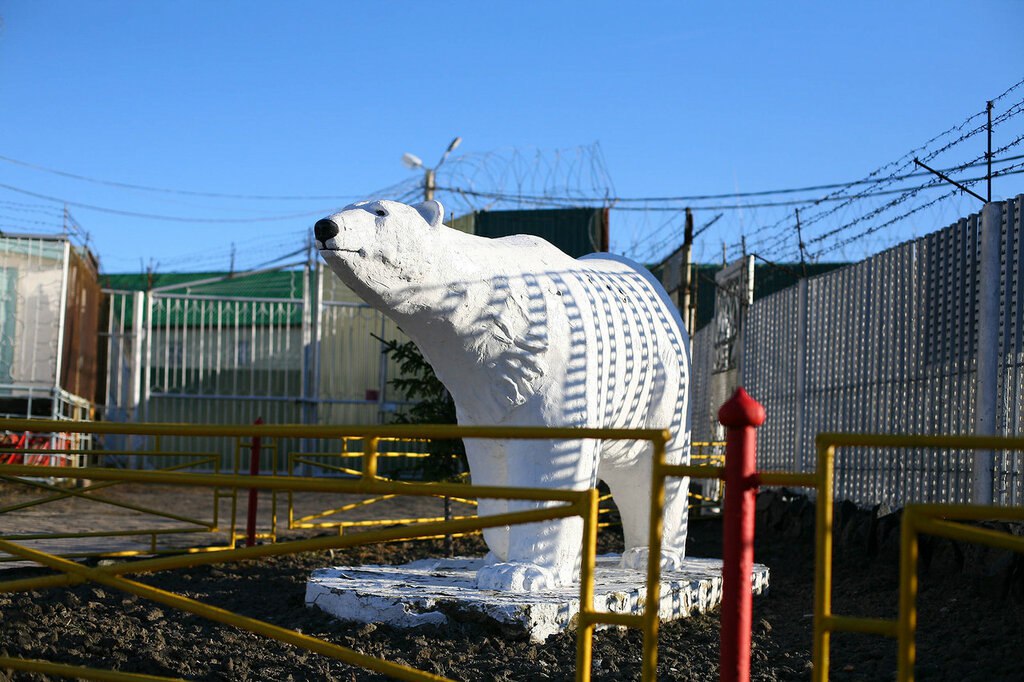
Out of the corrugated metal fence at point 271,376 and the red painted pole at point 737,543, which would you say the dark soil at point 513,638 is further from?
the corrugated metal fence at point 271,376

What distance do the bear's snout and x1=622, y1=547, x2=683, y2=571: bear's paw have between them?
280cm

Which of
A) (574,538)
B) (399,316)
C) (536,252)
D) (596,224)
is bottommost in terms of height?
(574,538)

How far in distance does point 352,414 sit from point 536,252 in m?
13.2

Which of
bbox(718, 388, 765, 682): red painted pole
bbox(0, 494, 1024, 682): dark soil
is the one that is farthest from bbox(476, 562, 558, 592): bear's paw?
bbox(718, 388, 765, 682): red painted pole

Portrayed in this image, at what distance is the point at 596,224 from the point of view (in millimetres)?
17844

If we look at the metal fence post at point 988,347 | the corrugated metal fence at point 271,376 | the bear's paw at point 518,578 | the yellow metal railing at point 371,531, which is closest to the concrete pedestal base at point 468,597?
the bear's paw at point 518,578

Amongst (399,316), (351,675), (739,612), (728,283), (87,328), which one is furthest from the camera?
(87,328)

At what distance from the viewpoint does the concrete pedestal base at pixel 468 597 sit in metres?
4.86

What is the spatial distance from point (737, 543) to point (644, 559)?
366 centimetres

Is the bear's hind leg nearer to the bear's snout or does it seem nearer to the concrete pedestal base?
the concrete pedestal base

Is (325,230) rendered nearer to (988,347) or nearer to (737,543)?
(737,543)

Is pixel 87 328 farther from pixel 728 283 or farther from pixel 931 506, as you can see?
pixel 931 506

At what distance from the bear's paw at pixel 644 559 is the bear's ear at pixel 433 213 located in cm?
241

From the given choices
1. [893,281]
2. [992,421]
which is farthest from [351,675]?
[893,281]
